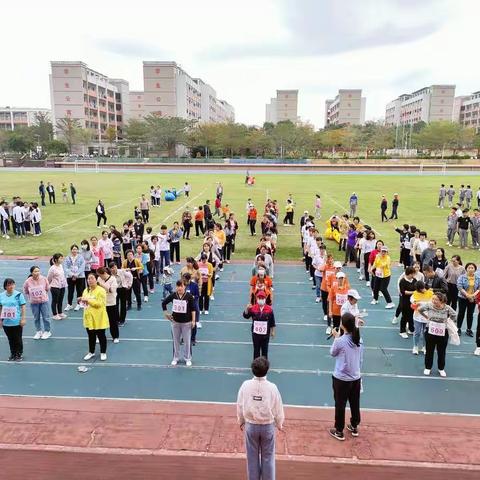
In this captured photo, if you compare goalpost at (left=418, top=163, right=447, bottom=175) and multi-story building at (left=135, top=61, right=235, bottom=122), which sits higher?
multi-story building at (left=135, top=61, right=235, bottom=122)

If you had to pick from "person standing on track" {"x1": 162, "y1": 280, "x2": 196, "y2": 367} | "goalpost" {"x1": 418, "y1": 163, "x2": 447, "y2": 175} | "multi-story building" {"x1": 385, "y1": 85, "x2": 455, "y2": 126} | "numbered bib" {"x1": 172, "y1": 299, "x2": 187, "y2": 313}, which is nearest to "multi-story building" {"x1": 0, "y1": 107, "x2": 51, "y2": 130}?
"goalpost" {"x1": 418, "y1": 163, "x2": 447, "y2": 175}

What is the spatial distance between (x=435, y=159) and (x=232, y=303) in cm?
8215

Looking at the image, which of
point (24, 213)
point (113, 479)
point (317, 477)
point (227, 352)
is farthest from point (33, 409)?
point (24, 213)

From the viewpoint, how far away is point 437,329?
25.3 ft

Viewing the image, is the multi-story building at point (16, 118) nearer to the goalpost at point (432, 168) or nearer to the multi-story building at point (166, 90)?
the multi-story building at point (166, 90)

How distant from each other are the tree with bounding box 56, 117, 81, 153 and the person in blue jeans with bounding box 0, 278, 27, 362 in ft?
293

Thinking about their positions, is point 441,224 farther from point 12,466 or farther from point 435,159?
point 435,159

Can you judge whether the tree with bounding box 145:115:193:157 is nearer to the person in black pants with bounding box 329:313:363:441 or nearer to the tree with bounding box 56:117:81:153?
the tree with bounding box 56:117:81:153

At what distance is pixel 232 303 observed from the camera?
40.7 ft

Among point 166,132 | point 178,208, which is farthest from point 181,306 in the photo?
point 166,132

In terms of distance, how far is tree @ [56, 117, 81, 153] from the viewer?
90.4 metres

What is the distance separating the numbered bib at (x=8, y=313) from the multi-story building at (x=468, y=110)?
148445mm

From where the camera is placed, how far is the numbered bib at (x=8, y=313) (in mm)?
8445

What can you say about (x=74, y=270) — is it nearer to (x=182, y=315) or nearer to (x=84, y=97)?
(x=182, y=315)
